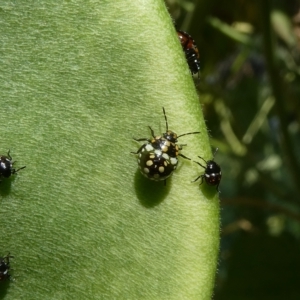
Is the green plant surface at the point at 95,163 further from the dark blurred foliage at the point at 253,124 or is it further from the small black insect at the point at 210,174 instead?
the dark blurred foliage at the point at 253,124

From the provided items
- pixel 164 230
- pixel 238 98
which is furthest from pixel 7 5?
pixel 238 98

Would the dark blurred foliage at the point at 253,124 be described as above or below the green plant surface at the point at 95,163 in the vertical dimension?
below

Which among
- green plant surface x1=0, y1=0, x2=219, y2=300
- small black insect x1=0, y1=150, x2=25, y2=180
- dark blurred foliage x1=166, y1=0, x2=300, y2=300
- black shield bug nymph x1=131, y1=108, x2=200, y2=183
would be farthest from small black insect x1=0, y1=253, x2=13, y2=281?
dark blurred foliage x1=166, y1=0, x2=300, y2=300

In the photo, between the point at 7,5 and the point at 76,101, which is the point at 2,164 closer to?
the point at 76,101

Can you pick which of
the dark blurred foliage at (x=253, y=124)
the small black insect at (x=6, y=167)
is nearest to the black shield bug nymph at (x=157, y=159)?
the small black insect at (x=6, y=167)

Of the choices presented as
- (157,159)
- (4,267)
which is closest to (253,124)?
(157,159)

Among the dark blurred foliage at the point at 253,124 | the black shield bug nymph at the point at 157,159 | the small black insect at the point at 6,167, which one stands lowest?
the dark blurred foliage at the point at 253,124

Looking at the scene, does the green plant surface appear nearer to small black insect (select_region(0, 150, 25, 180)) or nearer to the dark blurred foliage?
small black insect (select_region(0, 150, 25, 180))
